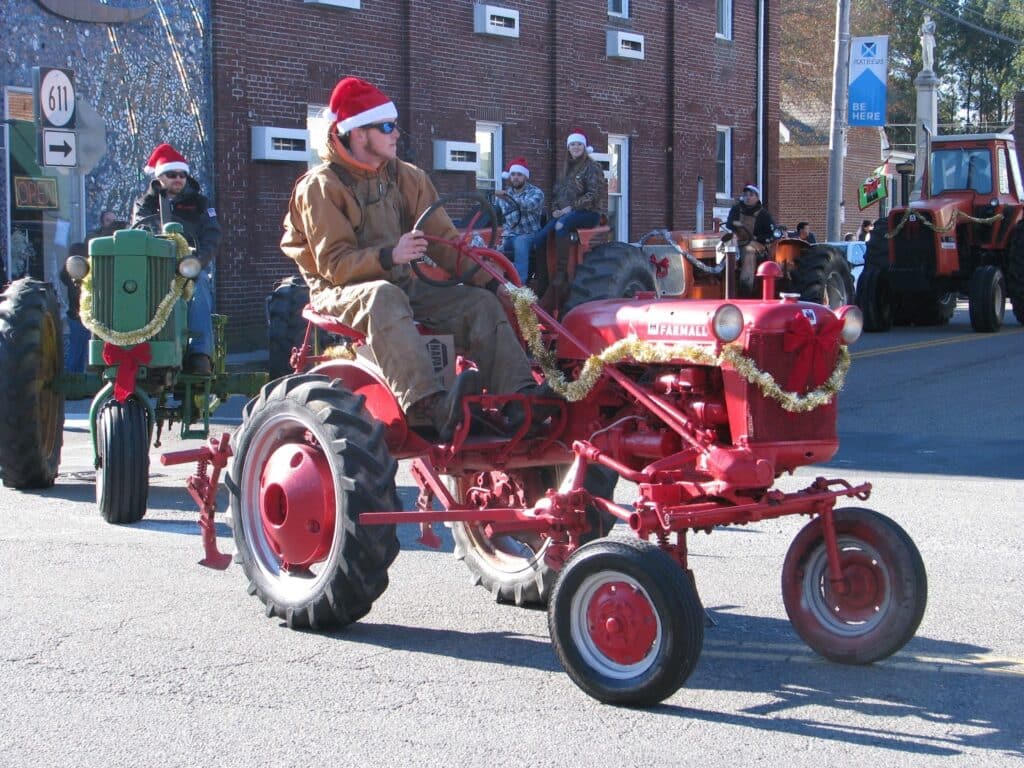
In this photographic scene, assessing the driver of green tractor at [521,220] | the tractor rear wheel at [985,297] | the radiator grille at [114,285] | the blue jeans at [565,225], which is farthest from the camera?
the tractor rear wheel at [985,297]

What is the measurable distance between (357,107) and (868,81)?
24.6m

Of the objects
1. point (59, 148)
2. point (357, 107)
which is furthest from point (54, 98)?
point (357, 107)

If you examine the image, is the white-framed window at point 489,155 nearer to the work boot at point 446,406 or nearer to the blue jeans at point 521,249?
the blue jeans at point 521,249

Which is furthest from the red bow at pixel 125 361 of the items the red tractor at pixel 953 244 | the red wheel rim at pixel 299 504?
the red tractor at pixel 953 244

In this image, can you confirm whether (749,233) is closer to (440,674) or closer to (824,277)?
(824,277)

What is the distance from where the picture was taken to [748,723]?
16.8 feet

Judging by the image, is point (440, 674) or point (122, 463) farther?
point (122, 463)

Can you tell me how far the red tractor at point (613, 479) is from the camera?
532 cm

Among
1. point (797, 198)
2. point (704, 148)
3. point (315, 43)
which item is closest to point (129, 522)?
point (315, 43)

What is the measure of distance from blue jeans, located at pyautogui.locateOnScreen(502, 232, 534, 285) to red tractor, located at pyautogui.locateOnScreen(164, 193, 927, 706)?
24.4ft

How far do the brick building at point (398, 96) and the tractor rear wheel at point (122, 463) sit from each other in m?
7.08

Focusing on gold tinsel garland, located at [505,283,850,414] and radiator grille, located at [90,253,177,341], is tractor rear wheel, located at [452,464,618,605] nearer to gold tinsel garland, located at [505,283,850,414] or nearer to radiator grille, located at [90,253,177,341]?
gold tinsel garland, located at [505,283,850,414]

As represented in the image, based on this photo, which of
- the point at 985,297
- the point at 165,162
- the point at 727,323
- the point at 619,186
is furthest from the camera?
the point at 619,186

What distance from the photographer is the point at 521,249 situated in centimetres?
1434
